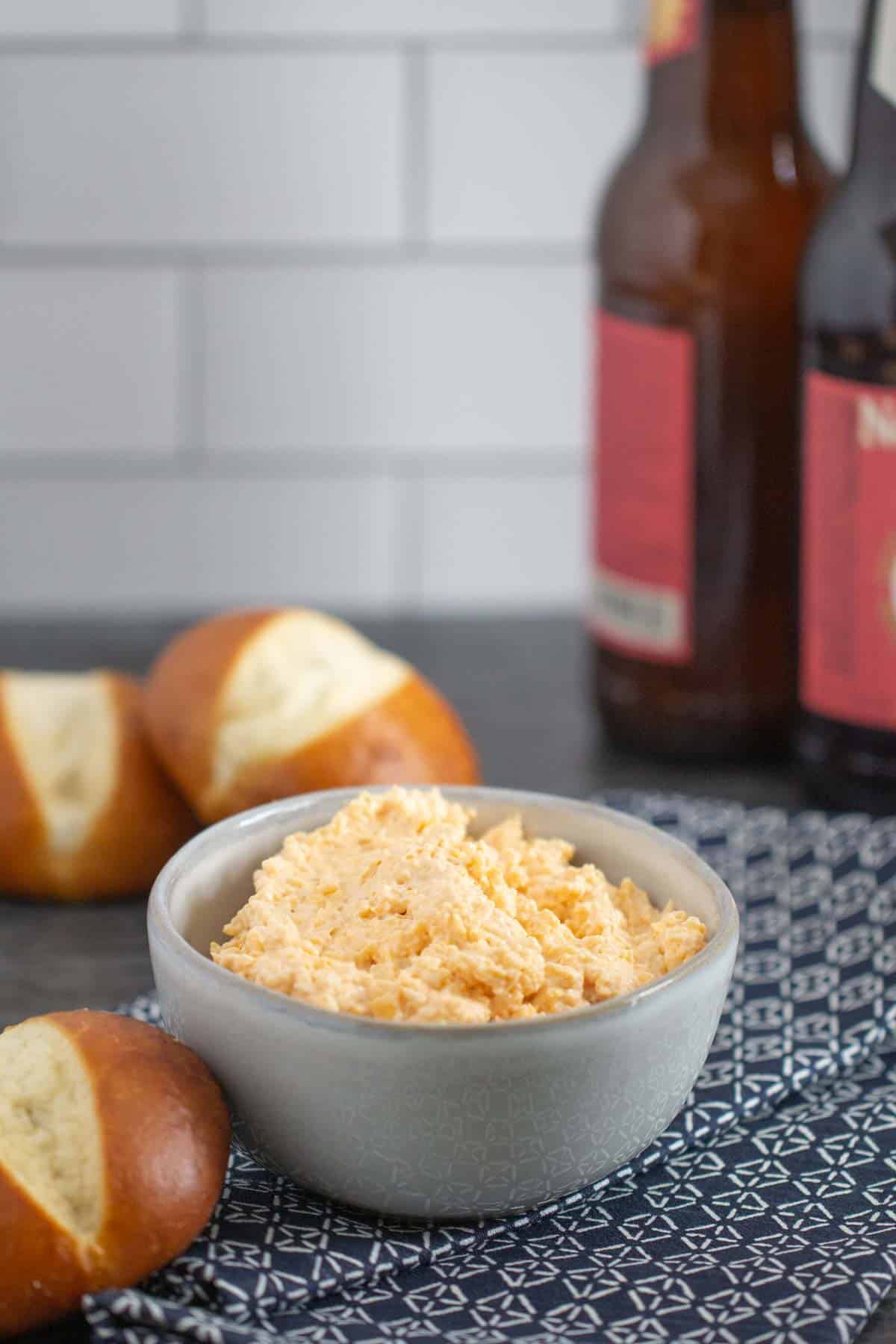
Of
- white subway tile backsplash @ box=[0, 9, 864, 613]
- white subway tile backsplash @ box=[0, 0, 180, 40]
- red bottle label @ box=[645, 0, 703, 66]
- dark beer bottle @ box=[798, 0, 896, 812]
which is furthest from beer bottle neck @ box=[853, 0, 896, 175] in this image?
white subway tile backsplash @ box=[0, 0, 180, 40]

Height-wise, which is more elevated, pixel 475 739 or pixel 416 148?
pixel 416 148

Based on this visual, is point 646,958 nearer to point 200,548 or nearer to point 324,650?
point 324,650

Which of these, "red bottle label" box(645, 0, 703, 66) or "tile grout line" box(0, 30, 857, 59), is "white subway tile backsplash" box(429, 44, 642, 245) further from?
"red bottle label" box(645, 0, 703, 66)

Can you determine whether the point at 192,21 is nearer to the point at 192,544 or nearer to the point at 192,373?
the point at 192,373

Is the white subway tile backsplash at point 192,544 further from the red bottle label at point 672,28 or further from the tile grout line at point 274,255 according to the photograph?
the red bottle label at point 672,28

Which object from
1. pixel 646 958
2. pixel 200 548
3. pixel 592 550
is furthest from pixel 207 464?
pixel 646 958

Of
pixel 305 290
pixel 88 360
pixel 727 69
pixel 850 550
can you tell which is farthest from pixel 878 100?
pixel 88 360
